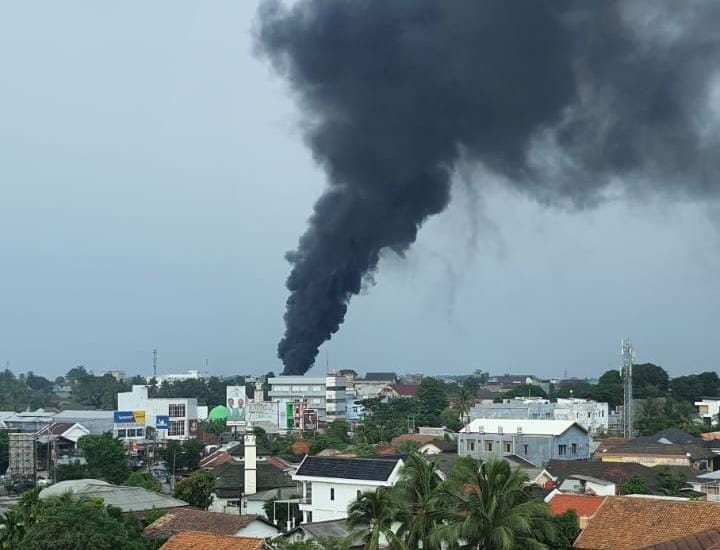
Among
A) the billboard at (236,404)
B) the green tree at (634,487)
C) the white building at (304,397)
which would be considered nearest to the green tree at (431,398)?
the white building at (304,397)

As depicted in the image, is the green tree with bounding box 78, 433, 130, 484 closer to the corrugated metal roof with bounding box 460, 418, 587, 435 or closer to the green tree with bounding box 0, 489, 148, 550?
the corrugated metal roof with bounding box 460, 418, 587, 435

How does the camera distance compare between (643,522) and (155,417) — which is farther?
(155,417)

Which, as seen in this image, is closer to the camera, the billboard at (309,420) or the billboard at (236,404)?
the billboard at (236,404)

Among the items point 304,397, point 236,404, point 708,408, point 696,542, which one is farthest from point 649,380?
point 696,542

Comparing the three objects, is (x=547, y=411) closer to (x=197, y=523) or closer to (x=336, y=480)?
(x=336, y=480)

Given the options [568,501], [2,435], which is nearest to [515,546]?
[568,501]

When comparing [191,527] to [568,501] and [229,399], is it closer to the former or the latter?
[568,501]

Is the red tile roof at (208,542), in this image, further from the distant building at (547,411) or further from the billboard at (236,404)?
the billboard at (236,404)
